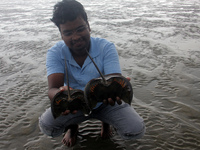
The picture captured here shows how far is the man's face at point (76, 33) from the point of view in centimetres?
204

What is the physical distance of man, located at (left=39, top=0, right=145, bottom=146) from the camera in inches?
80.8

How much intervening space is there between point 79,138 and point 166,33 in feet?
17.8

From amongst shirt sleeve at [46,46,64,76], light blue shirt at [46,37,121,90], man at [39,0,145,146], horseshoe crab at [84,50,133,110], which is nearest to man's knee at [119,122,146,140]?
man at [39,0,145,146]

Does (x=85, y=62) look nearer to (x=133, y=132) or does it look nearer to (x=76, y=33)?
(x=76, y=33)

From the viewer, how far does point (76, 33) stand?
2080mm

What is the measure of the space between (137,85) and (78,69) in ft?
5.57

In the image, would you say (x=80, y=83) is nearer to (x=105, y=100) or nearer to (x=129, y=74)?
(x=105, y=100)

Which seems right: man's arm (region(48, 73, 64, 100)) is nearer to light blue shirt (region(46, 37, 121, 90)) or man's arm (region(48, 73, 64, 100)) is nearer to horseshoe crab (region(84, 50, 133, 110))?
light blue shirt (region(46, 37, 121, 90))

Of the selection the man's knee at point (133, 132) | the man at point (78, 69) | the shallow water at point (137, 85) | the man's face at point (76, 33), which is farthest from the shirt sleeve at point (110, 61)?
the shallow water at point (137, 85)

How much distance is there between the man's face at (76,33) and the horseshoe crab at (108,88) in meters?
0.61

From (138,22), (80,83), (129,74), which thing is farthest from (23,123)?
(138,22)

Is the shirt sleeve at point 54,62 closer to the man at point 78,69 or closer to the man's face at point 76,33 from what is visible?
the man at point 78,69

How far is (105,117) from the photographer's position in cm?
223

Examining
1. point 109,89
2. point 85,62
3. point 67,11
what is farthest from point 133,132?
point 67,11
